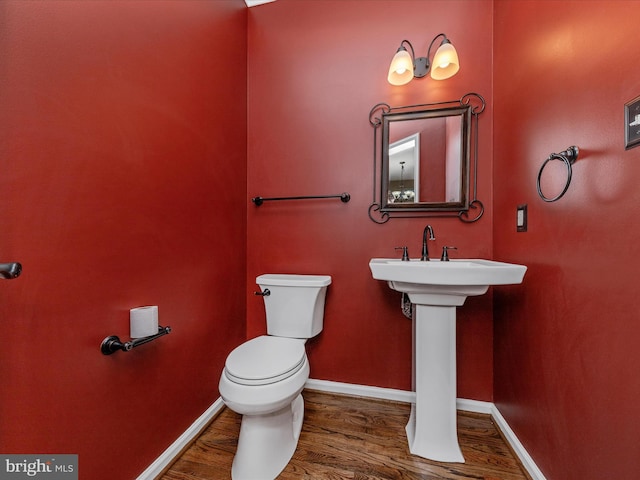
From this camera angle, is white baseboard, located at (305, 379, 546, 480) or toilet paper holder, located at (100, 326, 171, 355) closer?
toilet paper holder, located at (100, 326, 171, 355)

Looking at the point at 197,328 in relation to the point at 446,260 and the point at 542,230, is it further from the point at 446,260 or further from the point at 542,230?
the point at 542,230

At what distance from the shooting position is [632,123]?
669 millimetres

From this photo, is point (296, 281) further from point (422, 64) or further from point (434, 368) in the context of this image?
point (422, 64)

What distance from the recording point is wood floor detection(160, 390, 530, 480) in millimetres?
1111

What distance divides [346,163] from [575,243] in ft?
3.76

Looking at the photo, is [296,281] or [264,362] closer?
[264,362]

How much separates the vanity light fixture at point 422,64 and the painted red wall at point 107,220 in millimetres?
1015

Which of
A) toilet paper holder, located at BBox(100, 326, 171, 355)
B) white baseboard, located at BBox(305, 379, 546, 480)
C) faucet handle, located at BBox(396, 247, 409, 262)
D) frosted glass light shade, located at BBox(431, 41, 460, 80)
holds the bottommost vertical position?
white baseboard, located at BBox(305, 379, 546, 480)

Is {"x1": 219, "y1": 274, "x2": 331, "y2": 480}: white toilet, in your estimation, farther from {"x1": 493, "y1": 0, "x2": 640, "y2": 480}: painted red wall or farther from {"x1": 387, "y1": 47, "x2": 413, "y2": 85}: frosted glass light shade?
{"x1": 387, "y1": 47, "x2": 413, "y2": 85}: frosted glass light shade

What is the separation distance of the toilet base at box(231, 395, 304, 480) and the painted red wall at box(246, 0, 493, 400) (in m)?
0.58

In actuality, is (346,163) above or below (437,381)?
above

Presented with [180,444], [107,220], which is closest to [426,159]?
[107,220]

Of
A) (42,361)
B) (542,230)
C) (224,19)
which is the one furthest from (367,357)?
(224,19)

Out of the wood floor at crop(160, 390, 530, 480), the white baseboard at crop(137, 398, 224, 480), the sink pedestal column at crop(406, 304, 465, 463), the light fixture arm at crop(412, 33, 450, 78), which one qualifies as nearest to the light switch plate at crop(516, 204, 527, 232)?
the sink pedestal column at crop(406, 304, 465, 463)
